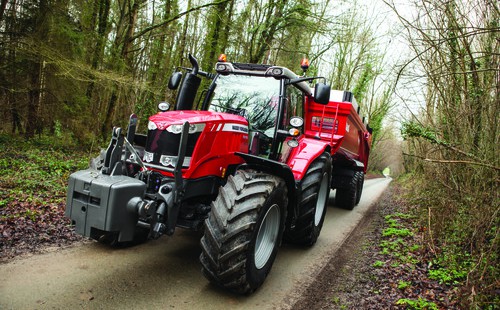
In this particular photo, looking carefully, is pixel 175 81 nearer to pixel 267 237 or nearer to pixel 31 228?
pixel 267 237

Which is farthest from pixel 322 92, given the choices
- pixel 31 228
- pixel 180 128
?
pixel 31 228

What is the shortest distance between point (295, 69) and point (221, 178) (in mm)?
14916

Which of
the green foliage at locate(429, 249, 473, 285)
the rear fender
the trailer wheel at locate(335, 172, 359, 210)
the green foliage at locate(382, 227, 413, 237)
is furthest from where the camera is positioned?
the trailer wheel at locate(335, 172, 359, 210)

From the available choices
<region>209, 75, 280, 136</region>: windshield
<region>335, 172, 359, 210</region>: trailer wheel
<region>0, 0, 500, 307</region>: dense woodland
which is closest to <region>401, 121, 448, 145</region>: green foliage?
<region>0, 0, 500, 307</region>: dense woodland

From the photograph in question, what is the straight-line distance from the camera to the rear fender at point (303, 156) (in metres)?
4.52

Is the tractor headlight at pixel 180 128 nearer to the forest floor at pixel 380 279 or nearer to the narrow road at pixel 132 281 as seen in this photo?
the narrow road at pixel 132 281

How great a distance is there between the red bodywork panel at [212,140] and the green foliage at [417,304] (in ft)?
7.66

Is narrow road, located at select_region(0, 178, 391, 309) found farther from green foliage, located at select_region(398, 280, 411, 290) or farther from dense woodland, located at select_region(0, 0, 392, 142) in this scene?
dense woodland, located at select_region(0, 0, 392, 142)

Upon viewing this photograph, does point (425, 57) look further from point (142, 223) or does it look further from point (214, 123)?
point (142, 223)

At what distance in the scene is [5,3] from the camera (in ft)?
29.0

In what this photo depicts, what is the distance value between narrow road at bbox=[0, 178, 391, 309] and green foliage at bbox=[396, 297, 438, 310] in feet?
3.34

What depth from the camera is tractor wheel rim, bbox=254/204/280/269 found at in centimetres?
367

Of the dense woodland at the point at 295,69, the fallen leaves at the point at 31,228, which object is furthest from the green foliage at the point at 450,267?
the fallen leaves at the point at 31,228

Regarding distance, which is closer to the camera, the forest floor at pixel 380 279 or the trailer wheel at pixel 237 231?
the trailer wheel at pixel 237 231
